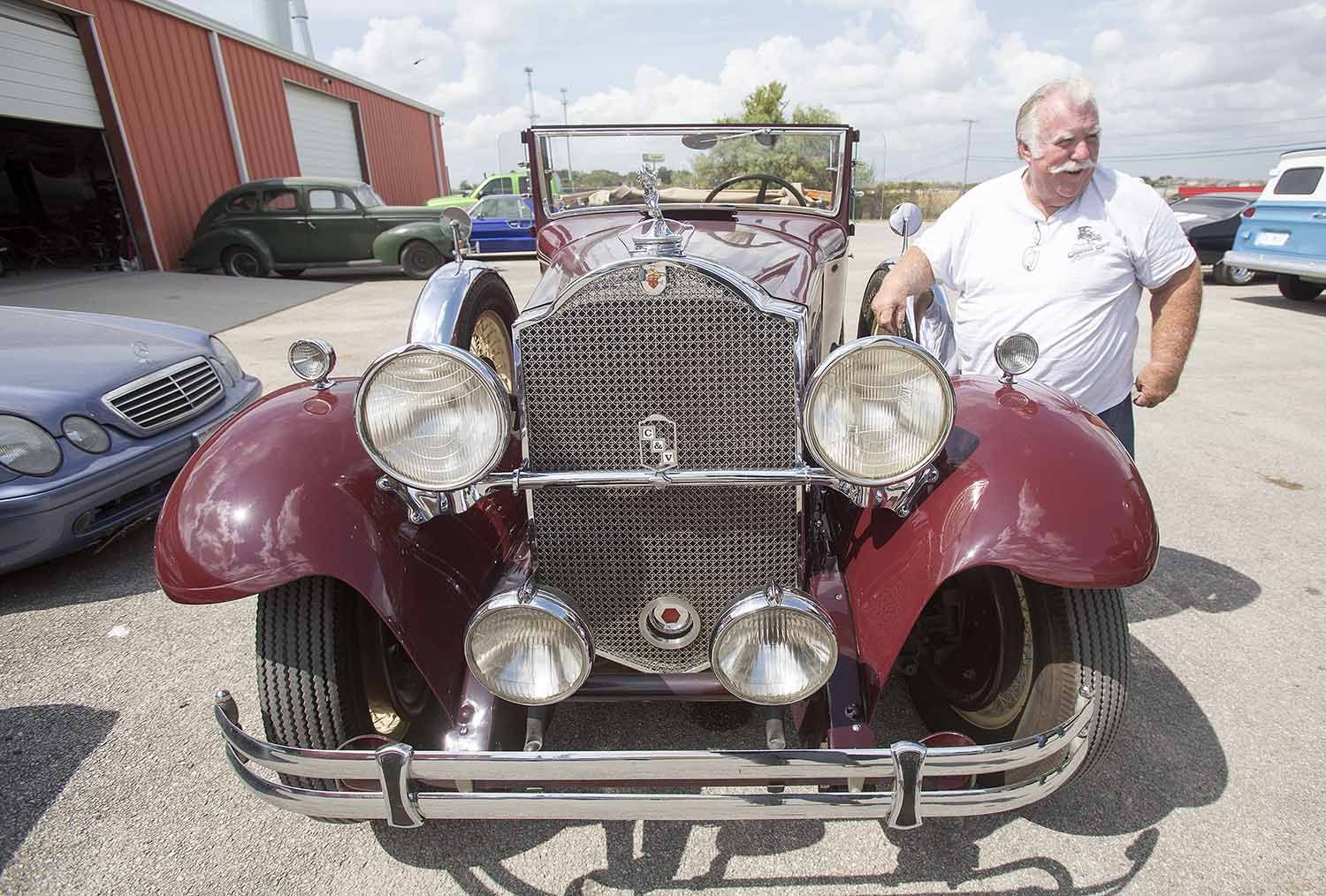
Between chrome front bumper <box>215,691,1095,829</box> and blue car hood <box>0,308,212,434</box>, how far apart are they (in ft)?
A: 7.94

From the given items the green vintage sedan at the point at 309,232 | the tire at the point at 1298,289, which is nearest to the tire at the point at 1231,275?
the tire at the point at 1298,289

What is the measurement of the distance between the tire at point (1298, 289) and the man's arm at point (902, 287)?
32.0ft

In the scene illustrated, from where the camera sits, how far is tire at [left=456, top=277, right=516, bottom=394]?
2398mm

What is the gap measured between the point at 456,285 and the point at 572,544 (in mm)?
989

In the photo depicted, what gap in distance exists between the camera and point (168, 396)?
3.55 m

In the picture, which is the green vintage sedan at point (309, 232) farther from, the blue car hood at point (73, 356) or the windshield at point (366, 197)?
the blue car hood at point (73, 356)

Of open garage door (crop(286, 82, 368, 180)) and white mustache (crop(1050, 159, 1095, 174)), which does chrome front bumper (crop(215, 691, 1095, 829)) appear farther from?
open garage door (crop(286, 82, 368, 180))

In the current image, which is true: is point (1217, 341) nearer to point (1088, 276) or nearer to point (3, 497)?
point (1088, 276)

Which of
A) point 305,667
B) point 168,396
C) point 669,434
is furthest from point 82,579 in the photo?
point 669,434

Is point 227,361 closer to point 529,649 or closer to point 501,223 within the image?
point 529,649

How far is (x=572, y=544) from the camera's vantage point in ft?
6.02

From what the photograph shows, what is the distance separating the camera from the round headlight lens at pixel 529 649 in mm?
1605

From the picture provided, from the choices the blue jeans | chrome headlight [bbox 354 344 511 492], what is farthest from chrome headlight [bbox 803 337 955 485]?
the blue jeans

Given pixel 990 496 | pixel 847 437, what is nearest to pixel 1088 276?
pixel 990 496
